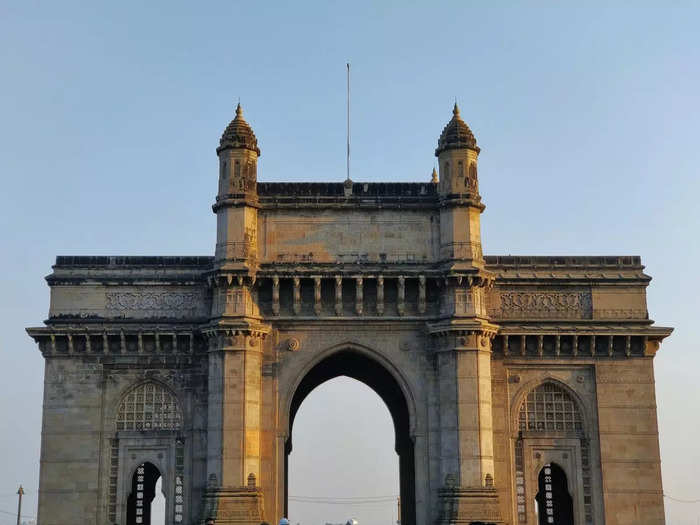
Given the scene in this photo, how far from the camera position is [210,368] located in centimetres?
4278

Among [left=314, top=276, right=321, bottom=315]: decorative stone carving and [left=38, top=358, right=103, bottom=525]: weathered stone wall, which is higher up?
[left=314, top=276, right=321, bottom=315]: decorative stone carving

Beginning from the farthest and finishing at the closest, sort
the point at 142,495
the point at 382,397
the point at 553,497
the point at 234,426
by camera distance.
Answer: the point at 382,397 < the point at 142,495 < the point at 553,497 < the point at 234,426

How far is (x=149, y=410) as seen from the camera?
43969mm

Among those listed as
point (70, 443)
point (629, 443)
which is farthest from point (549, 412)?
point (70, 443)

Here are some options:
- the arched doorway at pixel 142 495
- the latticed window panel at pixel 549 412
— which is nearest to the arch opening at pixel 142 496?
the arched doorway at pixel 142 495

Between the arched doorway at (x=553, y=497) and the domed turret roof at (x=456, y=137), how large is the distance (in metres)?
14.2

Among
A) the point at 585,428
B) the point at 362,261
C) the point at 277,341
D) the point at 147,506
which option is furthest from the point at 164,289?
the point at 585,428

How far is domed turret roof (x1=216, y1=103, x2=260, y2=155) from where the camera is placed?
1761 inches

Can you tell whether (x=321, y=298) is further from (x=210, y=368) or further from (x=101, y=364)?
(x=101, y=364)

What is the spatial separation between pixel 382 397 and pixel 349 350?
867cm

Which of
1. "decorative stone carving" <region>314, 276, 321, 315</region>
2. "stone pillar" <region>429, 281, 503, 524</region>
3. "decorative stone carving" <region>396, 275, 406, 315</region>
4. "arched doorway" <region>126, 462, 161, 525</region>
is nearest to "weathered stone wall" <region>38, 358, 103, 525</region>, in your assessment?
"arched doorway" <region>126, 462, 161, 525</region>

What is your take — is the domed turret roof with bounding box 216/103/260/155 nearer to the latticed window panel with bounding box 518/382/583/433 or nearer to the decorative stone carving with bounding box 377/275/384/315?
the decorative stone carving with bounding box 377/275/384/315

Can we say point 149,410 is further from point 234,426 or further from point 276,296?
point 276,296

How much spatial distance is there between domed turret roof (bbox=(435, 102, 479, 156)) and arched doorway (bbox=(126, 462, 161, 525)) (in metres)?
19.1
